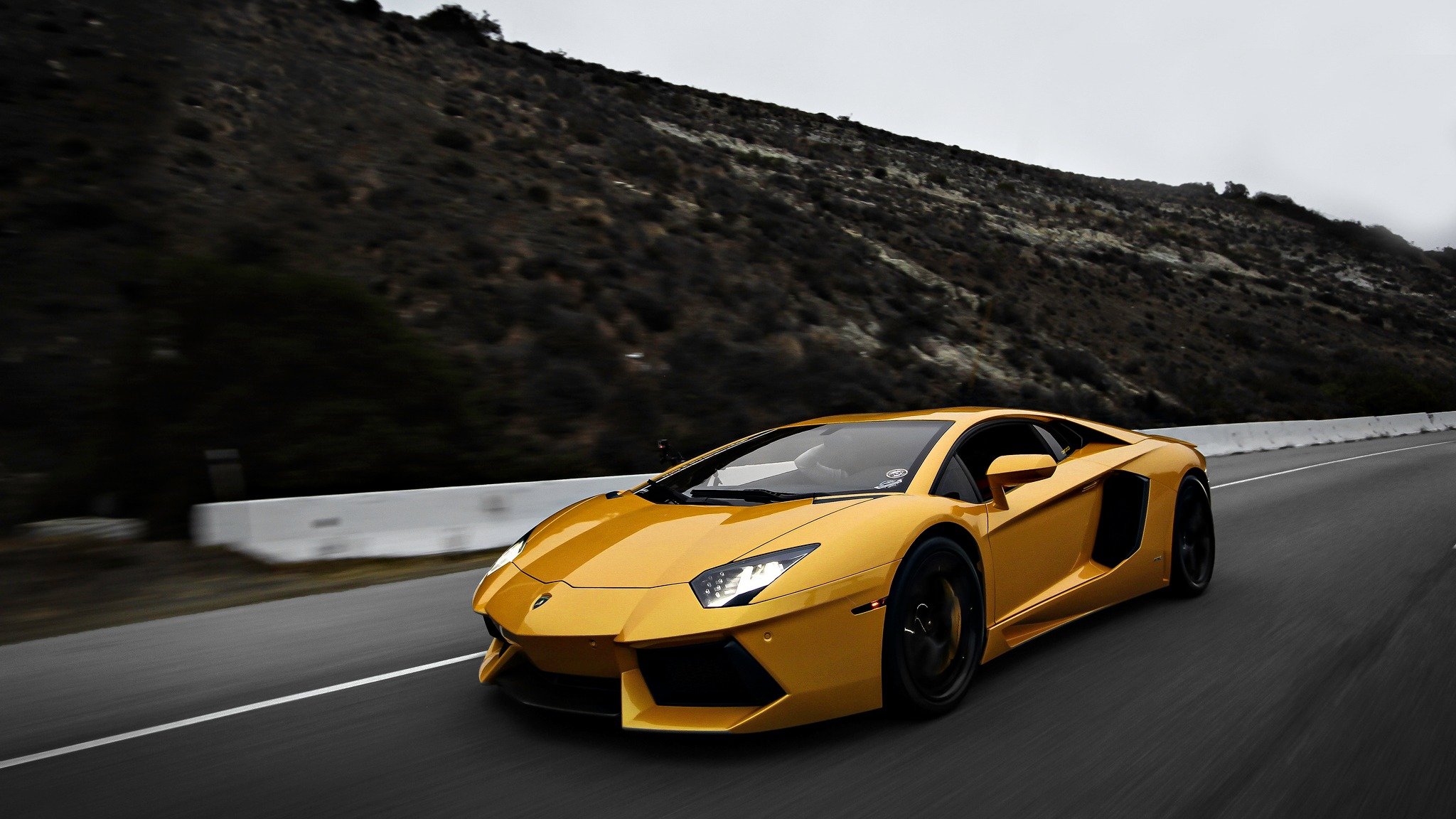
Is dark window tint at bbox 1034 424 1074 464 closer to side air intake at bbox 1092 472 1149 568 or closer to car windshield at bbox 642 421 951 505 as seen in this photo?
side air intake at bbox 1092 472 1149 568

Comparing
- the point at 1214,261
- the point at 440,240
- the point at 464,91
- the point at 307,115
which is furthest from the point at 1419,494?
the point at 1214,261

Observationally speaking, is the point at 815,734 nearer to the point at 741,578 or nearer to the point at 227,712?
the point at 741,578

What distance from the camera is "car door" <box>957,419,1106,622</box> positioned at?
438 centimetres

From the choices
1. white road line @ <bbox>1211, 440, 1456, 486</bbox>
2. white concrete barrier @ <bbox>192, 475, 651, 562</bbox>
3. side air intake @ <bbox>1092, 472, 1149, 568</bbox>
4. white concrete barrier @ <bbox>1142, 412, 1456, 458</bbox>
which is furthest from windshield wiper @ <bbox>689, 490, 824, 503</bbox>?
white concrete barrier @ <bbox>1142, 412, 1456, 458</bbox>

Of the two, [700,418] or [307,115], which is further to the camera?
[307,115]

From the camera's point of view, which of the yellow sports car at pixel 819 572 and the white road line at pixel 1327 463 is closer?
the yellow sports car at pixel 819 572

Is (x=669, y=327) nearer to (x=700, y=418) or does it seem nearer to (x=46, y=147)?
(x=700, y=418)

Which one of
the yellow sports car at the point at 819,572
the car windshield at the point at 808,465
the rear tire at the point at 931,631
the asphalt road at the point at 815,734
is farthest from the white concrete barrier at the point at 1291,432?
the rear tire at the point at 931,631

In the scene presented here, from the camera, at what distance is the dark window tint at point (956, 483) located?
4.29 meters

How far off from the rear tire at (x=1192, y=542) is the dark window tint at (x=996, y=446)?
114cm

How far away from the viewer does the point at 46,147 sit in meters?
21.5

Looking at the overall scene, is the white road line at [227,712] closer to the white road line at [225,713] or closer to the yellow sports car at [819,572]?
the white road line at [225,713]

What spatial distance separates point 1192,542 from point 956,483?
92.7 inches

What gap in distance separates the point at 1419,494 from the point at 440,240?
17.3 metres
